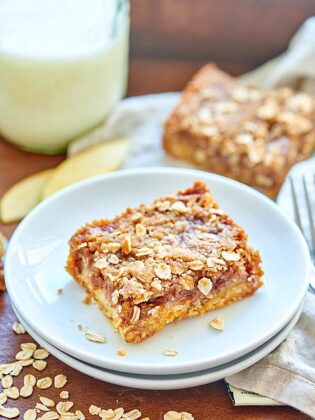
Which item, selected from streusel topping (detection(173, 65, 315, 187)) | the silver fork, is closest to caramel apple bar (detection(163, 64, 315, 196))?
streusel topping (detection(173, 65, 315, 187))

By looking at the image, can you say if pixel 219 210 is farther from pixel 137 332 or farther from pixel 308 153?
pixel 308 153

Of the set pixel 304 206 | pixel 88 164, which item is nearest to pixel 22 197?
pixel 88 164

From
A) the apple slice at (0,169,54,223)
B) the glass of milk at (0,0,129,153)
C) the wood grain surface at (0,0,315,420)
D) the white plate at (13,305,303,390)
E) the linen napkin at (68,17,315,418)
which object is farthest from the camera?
the wood grain surface at (0,0,315,420)

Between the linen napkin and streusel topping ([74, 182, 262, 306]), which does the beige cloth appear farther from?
streusel topping ([74, 182, 262, 306])

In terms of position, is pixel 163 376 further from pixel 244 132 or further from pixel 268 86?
pixel 268 86

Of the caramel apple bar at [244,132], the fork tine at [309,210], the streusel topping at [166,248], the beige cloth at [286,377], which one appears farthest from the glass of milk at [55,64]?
the beige cloth at [286,377]

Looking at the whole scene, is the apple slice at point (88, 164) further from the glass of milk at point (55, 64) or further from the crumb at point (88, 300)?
the crumb at point (88, 300)
